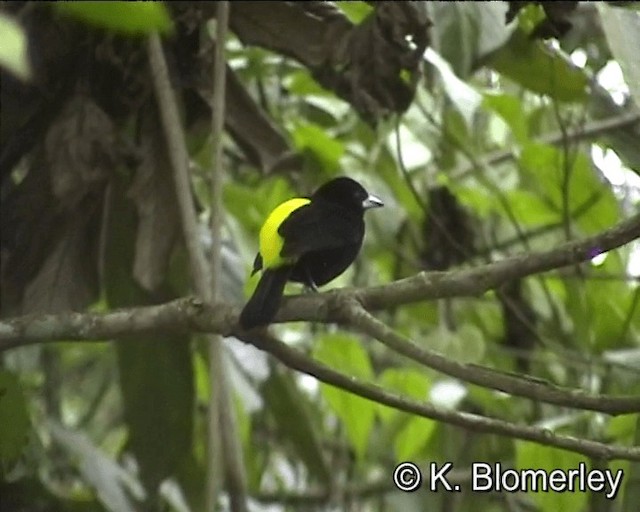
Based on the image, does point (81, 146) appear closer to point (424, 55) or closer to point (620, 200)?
point (424, 55)

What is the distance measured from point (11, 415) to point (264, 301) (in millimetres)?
287

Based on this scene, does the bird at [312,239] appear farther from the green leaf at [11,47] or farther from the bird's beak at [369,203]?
the green leaf at [11,47]

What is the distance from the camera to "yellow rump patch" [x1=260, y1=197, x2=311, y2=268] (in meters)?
Result: 0.87

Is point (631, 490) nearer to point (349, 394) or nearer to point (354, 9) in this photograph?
point (349, 394)

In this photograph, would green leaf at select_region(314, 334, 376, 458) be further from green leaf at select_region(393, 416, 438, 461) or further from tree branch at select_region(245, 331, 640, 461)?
tree branch at select_region(245, 331, 640, 461)

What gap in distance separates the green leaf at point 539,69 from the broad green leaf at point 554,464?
0.44 m

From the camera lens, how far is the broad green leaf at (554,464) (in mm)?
980

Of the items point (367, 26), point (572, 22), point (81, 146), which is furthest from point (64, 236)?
point (572, 22)

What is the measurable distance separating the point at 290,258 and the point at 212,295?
4.0 inches

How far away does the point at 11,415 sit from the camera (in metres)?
0.91

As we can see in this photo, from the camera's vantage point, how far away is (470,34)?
1.17m

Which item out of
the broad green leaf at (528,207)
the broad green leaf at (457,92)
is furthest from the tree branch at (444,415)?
the broad green leaf at (528,207)

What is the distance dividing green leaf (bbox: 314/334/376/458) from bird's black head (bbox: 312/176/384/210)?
1.02 feet

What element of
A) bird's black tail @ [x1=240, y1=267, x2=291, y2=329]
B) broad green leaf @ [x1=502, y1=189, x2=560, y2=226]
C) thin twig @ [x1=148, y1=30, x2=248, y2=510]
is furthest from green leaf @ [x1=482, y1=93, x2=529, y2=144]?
bird's black tail @ [x1=240, y1=267, x2=291, y2=329]
